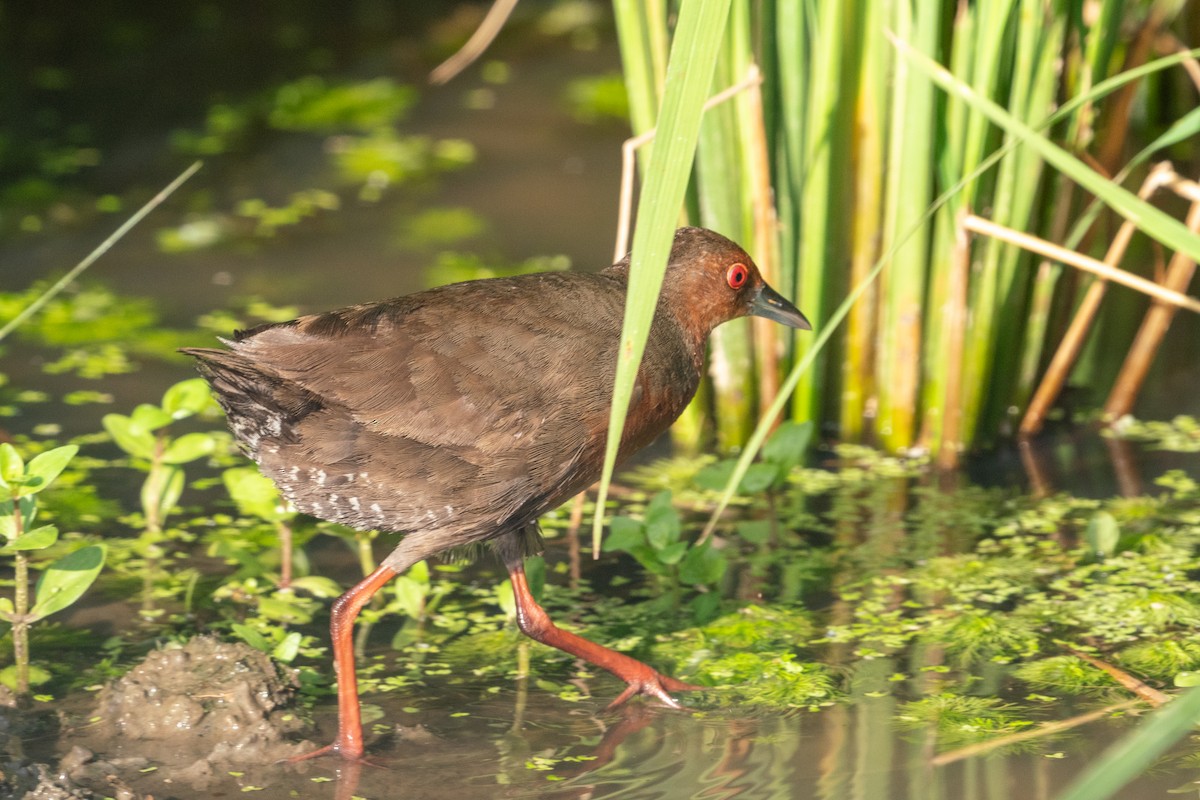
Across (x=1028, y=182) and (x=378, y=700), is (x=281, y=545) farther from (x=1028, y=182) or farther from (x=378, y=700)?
(x=1028, y=182)

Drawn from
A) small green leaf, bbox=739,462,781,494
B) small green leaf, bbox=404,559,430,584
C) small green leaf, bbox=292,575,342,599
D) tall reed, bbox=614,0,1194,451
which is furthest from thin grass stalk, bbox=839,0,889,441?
small green leaf, bbox=292,575,342,599

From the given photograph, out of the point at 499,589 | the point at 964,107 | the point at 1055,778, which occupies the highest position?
the point at 964,107

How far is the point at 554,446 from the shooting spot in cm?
318

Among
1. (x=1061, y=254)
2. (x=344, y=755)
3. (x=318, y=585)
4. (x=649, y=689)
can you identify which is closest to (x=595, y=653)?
(x=649, y=689)

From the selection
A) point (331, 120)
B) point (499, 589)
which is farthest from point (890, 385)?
point (331, 120)

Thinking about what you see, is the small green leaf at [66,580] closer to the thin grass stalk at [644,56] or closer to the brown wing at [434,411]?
the brown wing at [434,411]

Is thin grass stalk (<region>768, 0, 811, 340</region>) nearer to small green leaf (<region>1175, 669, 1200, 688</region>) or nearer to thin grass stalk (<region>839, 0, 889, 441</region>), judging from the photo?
thin grass stalk (<region>839, 0, 889, 441</region>)

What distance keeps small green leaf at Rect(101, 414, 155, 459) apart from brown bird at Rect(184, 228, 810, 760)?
56 centimetres

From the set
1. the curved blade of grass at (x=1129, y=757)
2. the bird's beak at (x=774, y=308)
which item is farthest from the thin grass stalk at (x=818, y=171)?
the curved blade of grass at (x=1129, y=757)

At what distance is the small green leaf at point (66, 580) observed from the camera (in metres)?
3.21

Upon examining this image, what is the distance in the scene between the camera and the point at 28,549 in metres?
3.24

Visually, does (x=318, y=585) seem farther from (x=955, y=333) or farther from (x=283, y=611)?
(x=955, y=333)

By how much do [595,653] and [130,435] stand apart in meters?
1.31

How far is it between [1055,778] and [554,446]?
1.22 m
